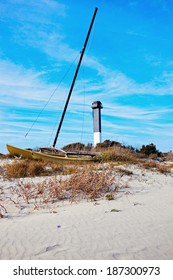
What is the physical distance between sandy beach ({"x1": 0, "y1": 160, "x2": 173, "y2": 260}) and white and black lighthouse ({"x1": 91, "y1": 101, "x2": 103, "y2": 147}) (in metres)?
16.3

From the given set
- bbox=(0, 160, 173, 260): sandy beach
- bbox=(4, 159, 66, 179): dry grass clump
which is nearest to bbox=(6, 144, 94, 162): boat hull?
bbox=(4, 159, 66, 179): dry grass clump

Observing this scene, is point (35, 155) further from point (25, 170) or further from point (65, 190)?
point (65, 190)

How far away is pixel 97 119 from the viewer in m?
23.7

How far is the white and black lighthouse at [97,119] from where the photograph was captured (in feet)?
77.2

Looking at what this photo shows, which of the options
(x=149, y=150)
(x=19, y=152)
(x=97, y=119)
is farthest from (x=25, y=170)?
(x=149, y=150)

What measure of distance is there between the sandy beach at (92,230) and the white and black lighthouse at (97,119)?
1630cm

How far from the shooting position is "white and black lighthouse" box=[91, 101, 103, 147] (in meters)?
23.5

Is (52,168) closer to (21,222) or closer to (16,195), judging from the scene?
(16,195)

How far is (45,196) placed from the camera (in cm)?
665

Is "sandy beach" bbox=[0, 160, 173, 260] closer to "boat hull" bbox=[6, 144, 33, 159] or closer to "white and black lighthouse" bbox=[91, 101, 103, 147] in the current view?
"boat hull" bbox=[6, 144, 33, 159]

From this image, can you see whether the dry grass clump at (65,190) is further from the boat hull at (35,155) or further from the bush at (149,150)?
the bush at (149,150)

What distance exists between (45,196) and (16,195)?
32.9 inches

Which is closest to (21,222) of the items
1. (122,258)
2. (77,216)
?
(77,216)
